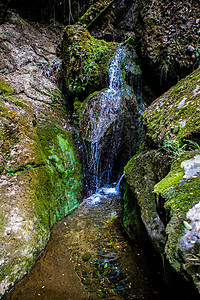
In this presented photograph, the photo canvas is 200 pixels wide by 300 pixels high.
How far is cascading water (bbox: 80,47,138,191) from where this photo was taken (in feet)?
16.5

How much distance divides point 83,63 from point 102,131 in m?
2.85

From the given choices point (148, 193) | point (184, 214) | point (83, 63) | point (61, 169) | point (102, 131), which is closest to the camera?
point (184, 214)

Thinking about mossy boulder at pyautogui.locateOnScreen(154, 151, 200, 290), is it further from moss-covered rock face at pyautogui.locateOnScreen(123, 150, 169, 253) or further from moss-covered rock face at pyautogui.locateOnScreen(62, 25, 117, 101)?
moss-covered rock face at pyautogui.locateOnScreen(62, 25, 117, 101)

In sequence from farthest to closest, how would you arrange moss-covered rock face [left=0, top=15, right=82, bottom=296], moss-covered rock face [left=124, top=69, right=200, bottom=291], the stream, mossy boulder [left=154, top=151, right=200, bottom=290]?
moss-covered rock face [left=0, top=15, right=82, bottom=296] < the stream < moss-covered rock face [left=124, top=69, right=200, bottom=291] < mossy boulder [left=154, top=151, right=200, bottom=290]

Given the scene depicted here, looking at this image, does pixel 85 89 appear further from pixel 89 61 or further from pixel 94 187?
pixel 94 187

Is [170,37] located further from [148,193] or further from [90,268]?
[90,268]

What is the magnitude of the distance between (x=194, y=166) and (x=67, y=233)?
2772 millimetres

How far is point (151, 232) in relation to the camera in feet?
7.77

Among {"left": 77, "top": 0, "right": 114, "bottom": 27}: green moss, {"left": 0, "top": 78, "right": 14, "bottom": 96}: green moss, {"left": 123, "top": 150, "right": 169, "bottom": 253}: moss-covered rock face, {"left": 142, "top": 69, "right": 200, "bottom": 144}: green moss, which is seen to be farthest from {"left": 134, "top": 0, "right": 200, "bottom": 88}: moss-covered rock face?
{"left": 0, "top": 78, "right": 14, "bottom": 96}: green moss

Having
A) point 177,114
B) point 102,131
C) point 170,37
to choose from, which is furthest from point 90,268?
point 170,37

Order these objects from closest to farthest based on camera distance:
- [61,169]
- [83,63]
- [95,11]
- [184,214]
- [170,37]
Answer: [184,214], [61,169], [170,37], [83,63], [95,11]

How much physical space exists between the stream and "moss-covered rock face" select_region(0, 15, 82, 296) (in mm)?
221

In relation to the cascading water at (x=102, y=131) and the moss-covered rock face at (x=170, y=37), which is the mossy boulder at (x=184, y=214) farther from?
the moss-covered rock face at (x=170, y=37)

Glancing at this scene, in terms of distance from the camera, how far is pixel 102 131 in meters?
5.05
